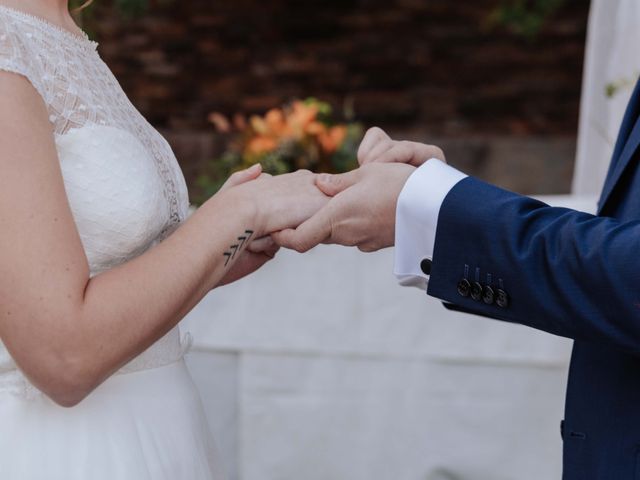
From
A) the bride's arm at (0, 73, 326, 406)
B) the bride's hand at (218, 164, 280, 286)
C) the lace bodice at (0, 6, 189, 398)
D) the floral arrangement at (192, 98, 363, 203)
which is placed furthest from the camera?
the floral arrangement at (192, 98, 363, 203)

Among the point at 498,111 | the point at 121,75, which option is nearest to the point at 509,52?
the point at 498,111

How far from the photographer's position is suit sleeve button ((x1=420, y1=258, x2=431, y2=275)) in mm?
1454

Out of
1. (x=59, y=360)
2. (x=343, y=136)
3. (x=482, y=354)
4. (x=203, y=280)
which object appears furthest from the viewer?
(x=343, y=136)

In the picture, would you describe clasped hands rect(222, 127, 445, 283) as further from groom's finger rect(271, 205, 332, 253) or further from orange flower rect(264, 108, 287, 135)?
orange flower rect(264, 108, 287, 135)

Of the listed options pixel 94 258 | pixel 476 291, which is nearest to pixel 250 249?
pixel 94 258

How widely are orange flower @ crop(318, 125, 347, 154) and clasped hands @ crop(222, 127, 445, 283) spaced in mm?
1343

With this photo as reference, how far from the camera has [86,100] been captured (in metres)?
1.38

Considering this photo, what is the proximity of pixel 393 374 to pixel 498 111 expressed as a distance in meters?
3.09

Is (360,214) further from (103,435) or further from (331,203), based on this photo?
(103,435)

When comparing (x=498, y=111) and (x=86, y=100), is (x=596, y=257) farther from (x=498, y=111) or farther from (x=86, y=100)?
(x=498, y=111)

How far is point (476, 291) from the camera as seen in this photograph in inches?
54.4

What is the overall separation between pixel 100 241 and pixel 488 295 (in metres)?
0.60

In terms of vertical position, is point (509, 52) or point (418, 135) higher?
point (509, 52)

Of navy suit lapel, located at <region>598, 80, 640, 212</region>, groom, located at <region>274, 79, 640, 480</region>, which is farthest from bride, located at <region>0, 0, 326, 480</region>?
navy suit lapel, located at <region>598, 80, 640, 212</region>
